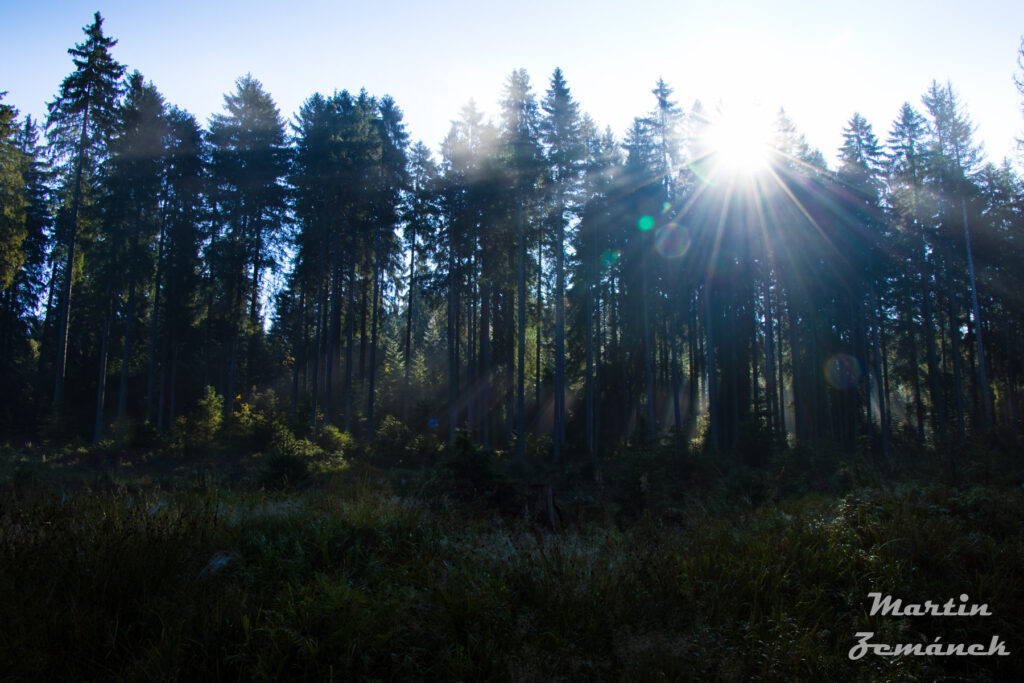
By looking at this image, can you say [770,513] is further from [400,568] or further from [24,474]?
[24,474]

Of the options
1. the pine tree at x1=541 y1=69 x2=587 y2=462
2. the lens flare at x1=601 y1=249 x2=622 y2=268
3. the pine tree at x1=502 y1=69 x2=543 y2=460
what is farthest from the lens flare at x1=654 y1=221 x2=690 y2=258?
the pine tree at x1=502 y1=69 x2=543 y2=460

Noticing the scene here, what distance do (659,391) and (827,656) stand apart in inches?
1119

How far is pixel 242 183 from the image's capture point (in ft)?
86.9

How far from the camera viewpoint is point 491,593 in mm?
4465

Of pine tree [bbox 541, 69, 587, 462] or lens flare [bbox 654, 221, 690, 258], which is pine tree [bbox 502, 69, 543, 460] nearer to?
pine tree [bbox 541, 69, 587, 462]

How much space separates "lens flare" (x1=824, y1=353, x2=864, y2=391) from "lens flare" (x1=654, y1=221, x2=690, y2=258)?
10987mm

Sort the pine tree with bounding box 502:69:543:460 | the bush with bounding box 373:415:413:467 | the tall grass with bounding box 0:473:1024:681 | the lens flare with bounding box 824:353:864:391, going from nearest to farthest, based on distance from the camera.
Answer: the tall grass with bounding box 0:473:1024:681 → the bush with bounding box 373:415:413:467 → the pine tree with bounding box 502:69:543:460 → the lens flare with bounding box 824:353:864:391

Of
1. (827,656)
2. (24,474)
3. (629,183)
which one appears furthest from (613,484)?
(629,183)

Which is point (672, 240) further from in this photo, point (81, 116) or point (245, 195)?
point (81, 116)

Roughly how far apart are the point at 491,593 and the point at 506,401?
2259 centimetres

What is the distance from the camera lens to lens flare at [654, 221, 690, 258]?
23984 millimetres

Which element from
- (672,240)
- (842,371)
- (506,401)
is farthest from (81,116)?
(842,371)

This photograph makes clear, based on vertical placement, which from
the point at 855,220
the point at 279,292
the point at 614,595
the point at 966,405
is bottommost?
the point at 614,595

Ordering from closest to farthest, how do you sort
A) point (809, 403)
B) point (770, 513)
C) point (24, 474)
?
point (770, 513)
point (24, 474)
point (809, 403)
